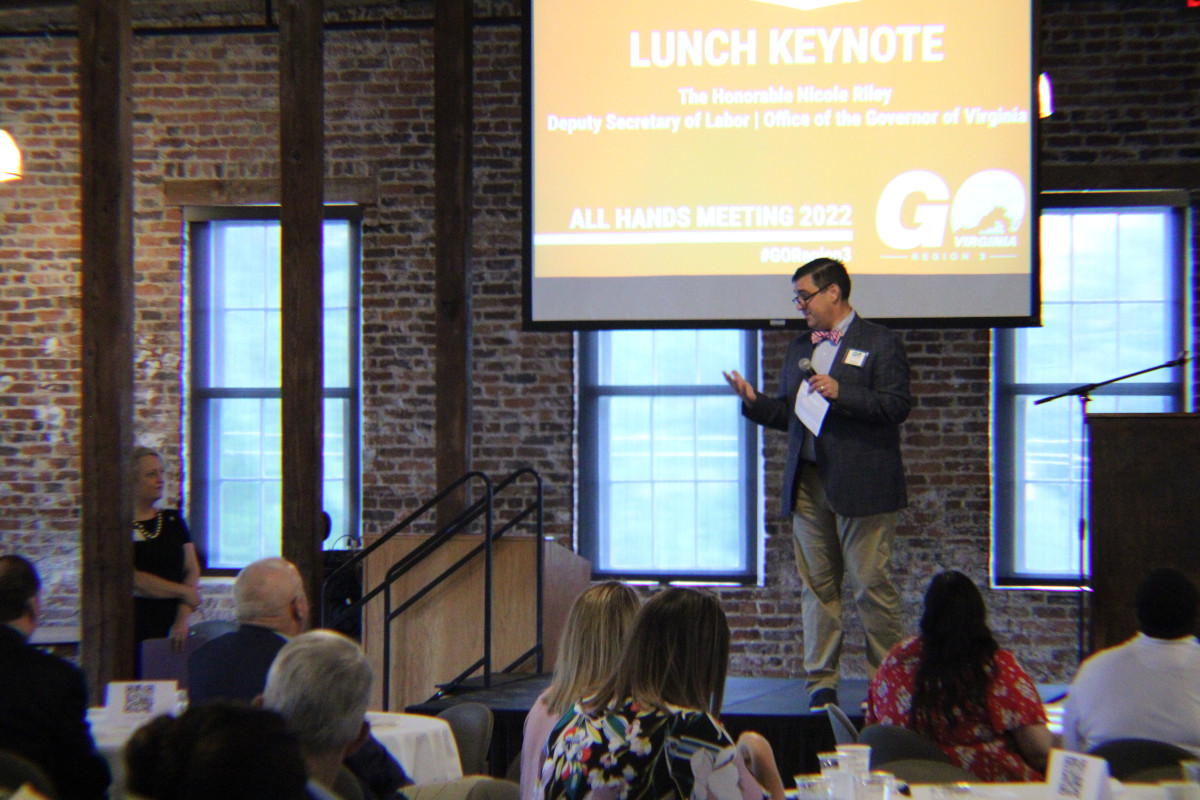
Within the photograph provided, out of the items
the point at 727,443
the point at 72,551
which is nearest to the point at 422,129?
the point at 727,443

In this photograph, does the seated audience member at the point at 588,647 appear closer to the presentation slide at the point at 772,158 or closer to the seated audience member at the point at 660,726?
the seated audience member at the point at 660,726

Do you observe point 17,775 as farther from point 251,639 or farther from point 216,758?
point 216,758

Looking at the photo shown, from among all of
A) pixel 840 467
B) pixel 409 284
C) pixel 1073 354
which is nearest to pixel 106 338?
pixel 409 284

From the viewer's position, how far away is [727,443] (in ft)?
22.3

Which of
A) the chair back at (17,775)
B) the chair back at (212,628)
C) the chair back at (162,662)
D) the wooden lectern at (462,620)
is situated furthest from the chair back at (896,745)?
the chair back at (212,628)

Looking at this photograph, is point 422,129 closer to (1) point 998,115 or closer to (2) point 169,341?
(2) point 169,341

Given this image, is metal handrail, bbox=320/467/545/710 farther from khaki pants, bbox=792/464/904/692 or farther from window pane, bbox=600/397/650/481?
window pane, bbox=600/397/650/481

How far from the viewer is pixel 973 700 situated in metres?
2.80

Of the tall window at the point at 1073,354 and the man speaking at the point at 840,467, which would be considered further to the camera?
the tall window at the point at 1073,354

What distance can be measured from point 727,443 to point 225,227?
3406mm

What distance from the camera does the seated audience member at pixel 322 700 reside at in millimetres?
1921

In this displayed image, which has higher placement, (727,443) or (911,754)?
(727,443)

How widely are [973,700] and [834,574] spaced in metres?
1.46

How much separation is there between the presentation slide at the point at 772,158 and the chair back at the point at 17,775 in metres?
3.28
